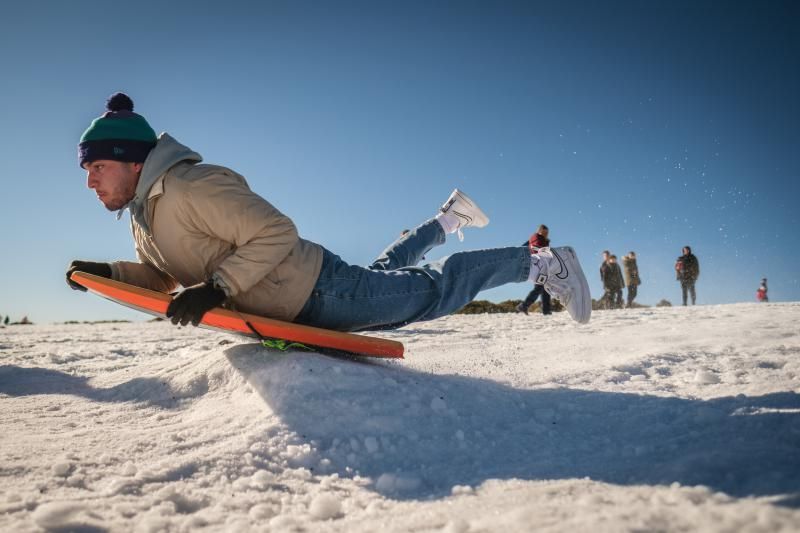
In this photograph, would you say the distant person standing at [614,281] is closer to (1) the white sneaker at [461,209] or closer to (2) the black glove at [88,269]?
(1) the white sneaker at [461,209]

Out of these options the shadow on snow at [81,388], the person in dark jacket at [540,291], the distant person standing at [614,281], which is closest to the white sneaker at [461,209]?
the shadow on snow at [81,388]

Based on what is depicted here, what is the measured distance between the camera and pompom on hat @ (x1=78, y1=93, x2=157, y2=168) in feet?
8.91

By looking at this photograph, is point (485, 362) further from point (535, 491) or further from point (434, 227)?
point (535, 491)

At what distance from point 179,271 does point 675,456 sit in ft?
8.33

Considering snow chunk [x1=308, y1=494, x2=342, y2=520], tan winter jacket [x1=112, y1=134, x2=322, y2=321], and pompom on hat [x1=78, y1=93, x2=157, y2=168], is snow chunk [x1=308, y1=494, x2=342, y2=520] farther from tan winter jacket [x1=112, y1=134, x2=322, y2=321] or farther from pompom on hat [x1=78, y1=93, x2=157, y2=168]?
pompom on hat [x1=78, y1=93, x2=157, y2=168]

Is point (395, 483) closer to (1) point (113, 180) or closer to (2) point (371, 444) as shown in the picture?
(2) point (371, 444)

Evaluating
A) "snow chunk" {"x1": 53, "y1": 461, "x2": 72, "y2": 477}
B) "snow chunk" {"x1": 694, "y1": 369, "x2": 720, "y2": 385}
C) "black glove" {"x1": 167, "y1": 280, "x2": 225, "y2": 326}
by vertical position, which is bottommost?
"snow chunk" {"x1": 53, "y1": 461, "x2": 72, "y2": 477}

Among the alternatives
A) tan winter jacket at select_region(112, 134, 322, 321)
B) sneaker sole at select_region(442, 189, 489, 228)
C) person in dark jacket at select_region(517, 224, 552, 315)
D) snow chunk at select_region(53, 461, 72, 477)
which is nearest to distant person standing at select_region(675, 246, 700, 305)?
person in dark jacket at select_region(517, 224, 552, 315)

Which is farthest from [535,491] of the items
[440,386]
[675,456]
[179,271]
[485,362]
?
[179,271]

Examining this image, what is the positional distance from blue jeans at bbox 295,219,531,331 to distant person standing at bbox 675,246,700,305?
40.9 feet

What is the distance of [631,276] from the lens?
48.5ft

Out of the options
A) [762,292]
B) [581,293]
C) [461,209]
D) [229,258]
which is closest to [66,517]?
[229,258]

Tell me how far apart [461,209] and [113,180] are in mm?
2618

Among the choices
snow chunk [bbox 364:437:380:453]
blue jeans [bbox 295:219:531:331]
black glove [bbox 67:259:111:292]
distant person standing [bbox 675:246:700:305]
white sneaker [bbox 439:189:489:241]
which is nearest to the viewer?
snow chunk [bbox 364:437:380:453]
